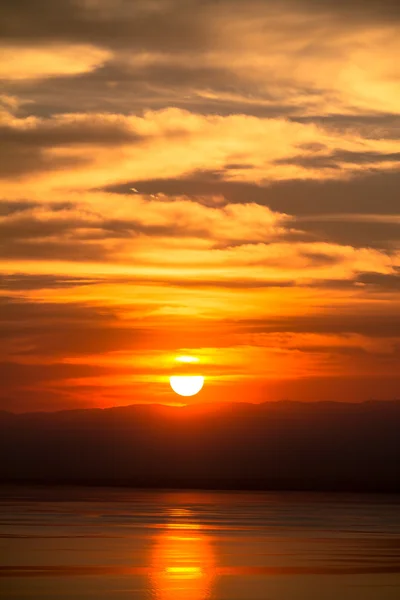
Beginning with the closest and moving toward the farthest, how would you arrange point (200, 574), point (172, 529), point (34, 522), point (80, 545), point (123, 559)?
point (200, 574), point (123, 559), point (80, 545), point (172, 529), point (34, 522)

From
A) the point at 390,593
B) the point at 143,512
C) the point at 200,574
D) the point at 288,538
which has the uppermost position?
the point at 143,512

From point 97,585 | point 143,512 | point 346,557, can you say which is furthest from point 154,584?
point 143,512

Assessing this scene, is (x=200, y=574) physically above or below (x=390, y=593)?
above

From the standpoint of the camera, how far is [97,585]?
3094 cm

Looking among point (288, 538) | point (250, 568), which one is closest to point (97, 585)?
point (250, 568)

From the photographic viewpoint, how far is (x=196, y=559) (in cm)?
3822

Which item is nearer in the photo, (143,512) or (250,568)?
(250,568)

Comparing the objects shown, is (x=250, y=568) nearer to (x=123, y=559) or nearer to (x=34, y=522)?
(x=123, y=559)

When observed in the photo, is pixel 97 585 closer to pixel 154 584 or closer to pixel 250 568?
pixel 154 584

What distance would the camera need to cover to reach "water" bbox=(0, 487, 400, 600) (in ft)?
99.8

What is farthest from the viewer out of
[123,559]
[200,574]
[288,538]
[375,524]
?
[375,524]

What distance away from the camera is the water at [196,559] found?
3042 centimetres

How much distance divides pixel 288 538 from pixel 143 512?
26147 mm

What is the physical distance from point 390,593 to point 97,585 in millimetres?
8005
